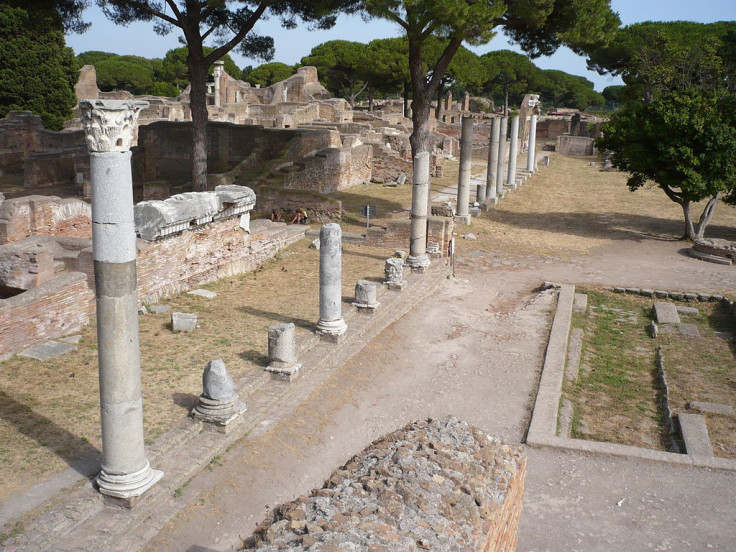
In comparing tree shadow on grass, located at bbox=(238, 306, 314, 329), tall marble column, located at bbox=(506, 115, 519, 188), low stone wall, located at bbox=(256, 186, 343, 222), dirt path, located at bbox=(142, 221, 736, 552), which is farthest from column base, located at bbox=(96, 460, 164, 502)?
tall marble column, located at bbox=(506, 115, 519, 188)

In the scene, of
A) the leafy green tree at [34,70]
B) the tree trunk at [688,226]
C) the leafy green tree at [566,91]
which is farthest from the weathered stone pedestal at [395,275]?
the leafy green tree at [566,91]

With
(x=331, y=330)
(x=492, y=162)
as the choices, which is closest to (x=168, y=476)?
(x=331, y=330)

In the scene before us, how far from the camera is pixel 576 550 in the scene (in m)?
5.93

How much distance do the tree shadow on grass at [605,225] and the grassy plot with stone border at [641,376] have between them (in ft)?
22.5

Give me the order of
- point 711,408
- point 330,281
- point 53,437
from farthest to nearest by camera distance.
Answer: point 330,281 → point 711,408 → point 53,437

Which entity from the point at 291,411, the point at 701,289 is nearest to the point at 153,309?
the point at 291,411

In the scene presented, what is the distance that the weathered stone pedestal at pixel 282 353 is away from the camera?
8.42 m

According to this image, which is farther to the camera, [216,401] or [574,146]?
[574,146]

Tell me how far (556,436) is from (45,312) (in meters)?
6.45

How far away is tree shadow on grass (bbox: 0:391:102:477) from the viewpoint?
621 cm

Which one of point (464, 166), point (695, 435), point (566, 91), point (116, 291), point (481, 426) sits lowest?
point (481, 426)

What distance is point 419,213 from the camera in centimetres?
1438

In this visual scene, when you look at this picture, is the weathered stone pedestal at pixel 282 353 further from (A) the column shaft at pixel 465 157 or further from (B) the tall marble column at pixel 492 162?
(B) the tall marble column at pixel 492 162

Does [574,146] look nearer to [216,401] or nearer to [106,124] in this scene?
[216,401]
